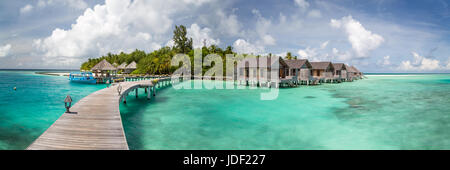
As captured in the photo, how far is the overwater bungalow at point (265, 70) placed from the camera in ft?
85.6

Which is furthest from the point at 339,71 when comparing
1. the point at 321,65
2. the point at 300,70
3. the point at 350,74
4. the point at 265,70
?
the point at 265,70

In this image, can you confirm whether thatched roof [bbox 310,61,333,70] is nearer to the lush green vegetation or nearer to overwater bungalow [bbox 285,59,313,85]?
overwater bungalow [bbox 285,59,313,85]

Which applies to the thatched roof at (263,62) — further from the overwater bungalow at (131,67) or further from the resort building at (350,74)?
the overwater bungalow at (131,67)

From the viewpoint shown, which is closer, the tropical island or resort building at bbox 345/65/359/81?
the tropical island

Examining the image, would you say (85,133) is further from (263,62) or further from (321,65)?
(321,65)

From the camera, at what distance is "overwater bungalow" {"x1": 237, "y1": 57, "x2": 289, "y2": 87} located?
1027 inches

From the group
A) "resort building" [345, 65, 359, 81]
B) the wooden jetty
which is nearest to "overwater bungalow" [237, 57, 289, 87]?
the wooden jetty

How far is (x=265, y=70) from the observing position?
26.4 metres

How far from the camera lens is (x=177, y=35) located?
55438mm

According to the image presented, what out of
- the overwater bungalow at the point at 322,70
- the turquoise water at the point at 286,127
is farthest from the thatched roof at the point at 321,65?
the turquoise water at the point at 286,127

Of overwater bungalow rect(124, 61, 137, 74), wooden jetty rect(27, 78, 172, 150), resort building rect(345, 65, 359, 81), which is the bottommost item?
wooden jetty rect(27, 78, 172, 150)

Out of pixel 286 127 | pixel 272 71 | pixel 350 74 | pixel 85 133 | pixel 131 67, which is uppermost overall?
pixel 131 67
